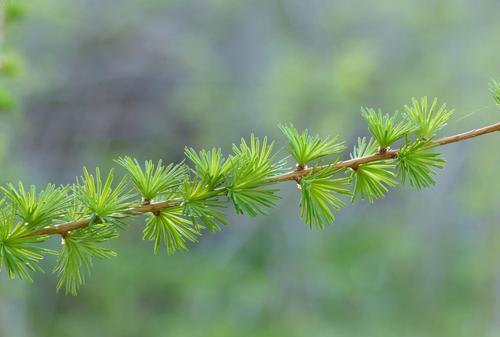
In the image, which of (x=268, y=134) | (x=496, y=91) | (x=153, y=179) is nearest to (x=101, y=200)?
(x=153, y=179)

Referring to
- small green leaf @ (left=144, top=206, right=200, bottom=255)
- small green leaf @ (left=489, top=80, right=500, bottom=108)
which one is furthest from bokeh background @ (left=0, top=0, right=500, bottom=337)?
small green leaf @ (left=144, top=206, right=200, bottom=255)

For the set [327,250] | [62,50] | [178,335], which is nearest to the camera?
[178,335]

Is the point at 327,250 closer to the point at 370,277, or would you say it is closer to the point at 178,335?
the point at 370,277

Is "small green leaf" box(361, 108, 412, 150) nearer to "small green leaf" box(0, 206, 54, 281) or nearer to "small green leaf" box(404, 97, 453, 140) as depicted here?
"small green leaf" box(404, 97, 453, 140)

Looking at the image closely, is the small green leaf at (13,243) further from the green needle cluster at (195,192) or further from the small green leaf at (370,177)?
the small green leaf at (370,177)

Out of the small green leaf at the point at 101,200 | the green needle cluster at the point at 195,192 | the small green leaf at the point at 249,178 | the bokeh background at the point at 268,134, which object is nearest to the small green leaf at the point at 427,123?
the green needle cluster at the point at 195,192

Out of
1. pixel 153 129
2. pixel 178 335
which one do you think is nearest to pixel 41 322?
pixel 178 335

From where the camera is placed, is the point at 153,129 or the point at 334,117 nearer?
the point at 334,117

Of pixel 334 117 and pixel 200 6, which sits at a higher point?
pixel 200 6
